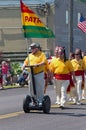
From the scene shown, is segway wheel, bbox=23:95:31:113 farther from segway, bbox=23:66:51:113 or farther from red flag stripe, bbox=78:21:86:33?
red flag stripe, bbox=78:21:86:33

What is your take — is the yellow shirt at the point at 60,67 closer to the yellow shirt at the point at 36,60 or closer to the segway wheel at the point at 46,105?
the yellow shirt at the point at 36,60

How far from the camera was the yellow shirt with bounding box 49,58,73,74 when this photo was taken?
1588 cm

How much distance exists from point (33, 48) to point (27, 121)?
232cm

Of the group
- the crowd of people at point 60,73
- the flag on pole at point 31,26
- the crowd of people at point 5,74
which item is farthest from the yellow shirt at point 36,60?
the crowd of people at point 5,74

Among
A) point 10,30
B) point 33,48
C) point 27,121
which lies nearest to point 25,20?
point 33,48

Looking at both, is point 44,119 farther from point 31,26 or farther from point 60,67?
point 31,26

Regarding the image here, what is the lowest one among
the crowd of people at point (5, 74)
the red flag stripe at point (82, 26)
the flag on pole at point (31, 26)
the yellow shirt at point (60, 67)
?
the crowd of people at point (5, 74)

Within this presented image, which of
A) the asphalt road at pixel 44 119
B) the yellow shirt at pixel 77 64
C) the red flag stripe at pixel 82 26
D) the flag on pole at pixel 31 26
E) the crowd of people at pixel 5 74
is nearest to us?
the asphalt road at pixel 44 119

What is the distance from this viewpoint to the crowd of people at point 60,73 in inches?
574

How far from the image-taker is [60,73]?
15820mm

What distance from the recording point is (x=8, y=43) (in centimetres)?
4225

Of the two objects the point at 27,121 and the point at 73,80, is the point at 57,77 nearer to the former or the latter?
the point at 73,80

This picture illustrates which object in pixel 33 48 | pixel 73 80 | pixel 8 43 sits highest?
pixel 33 48

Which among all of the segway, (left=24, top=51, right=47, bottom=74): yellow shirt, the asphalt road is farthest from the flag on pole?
the asphalt road
